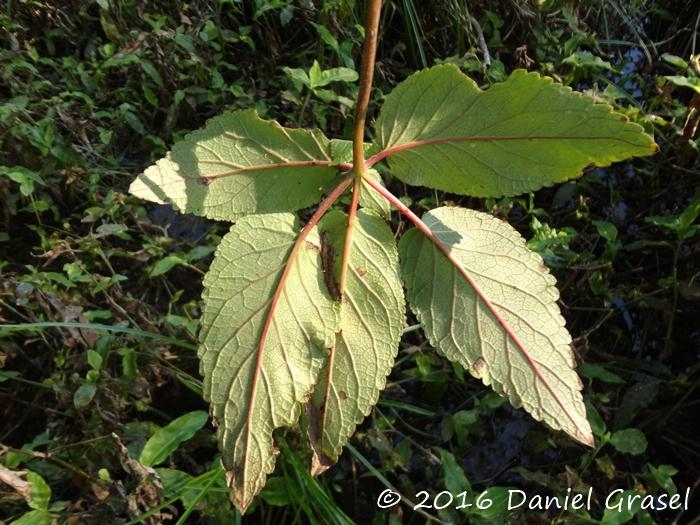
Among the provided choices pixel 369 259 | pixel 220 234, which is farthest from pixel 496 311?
pixel 220 234

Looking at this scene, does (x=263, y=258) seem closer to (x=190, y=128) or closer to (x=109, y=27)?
(x=190, y=128)

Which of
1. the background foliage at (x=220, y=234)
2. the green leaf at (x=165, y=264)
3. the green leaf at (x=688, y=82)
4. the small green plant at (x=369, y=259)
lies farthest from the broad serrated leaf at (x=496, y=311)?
the green leaf at (x=688, y=82)

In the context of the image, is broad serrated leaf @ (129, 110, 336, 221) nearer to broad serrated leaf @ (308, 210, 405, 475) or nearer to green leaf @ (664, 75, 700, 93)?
broad serrated leaf @ (308, 210, 405, 475)

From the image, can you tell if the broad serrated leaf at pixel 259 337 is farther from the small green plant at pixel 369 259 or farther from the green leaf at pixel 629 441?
the green leaf at pixel 629 441

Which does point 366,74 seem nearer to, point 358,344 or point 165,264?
point 358,344

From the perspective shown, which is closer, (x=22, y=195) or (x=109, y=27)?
(x=22, y=195)

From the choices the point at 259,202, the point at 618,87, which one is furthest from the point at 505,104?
the point at 618,87

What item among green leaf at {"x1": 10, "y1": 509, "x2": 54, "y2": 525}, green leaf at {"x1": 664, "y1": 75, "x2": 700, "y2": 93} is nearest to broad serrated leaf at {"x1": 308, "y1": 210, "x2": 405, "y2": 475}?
green leaf at {"x1": 10, "y1": 509, "x2": 54, "y2": 525}
